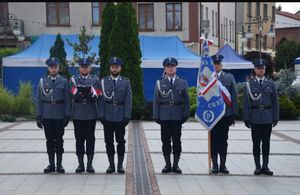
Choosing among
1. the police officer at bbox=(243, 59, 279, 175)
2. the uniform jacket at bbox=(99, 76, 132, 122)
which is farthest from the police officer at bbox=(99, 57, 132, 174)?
the police officer at bbox=(243, 59, 279, 175)

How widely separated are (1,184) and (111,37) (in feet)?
40.7

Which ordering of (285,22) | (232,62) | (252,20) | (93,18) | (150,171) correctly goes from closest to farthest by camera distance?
(150,171)
(232,62)
(93,18)
(252,20)
(285,22)

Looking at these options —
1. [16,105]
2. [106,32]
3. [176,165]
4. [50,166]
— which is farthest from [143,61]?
[50,166]

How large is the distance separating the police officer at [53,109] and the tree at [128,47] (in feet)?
35.4

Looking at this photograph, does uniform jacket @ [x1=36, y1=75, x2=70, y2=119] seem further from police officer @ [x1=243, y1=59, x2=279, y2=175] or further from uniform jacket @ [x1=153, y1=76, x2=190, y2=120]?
police officer @ [x1=243, y1=59, x2=279, y2=175]

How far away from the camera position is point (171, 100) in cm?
897

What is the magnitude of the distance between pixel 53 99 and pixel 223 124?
120 inches

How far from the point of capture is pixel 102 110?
8.87 m

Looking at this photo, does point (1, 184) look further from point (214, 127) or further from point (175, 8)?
point (175, 8)

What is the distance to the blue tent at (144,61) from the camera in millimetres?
25016

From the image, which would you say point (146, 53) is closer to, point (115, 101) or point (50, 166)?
point (115, 101)

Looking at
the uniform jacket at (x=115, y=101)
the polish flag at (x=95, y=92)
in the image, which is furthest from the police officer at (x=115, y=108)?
the polish flag at (x=95, y=92)

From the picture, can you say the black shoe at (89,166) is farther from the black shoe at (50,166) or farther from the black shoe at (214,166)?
the black shoe at (214,166)

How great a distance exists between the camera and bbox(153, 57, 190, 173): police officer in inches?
353
